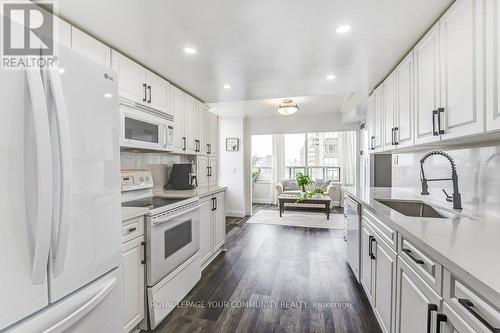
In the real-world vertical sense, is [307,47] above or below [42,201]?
above

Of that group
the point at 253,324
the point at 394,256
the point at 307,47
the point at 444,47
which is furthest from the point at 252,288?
the point at 444,47

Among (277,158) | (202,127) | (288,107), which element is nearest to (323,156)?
(277,158)

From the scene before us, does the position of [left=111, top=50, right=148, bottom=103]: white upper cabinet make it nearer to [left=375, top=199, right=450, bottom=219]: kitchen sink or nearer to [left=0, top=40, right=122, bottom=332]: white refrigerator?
[left=0, top=40, right=122, bottom=332]: white refrigerator

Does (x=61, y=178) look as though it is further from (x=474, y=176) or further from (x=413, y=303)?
(x=474, y=176)

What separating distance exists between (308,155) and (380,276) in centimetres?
586

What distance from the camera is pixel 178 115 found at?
2.98m

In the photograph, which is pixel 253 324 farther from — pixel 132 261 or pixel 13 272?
pixel 13 272

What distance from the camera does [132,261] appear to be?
165cm

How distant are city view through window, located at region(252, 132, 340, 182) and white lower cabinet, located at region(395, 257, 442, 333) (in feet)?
19.9

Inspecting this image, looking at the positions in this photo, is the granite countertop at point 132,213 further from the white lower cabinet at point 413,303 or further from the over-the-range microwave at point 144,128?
the white lower cabinet at point 413,303

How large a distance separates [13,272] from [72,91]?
27.4 inches

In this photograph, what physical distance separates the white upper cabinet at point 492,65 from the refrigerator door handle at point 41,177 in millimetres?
1882

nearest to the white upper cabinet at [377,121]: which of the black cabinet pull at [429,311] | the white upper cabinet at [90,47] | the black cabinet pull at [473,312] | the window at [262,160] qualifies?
the black cabinet pull at [429,311]

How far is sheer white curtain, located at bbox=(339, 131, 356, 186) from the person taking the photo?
20.9 ft
